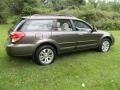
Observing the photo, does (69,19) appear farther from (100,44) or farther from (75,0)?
(75,0)

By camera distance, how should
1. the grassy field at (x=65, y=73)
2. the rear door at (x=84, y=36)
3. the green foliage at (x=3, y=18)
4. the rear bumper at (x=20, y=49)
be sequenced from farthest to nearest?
1. the green foliage at (x=3, y=18)
2. the rear door at (x=84, y=36)
3. the rear bumper at (x=20, y=49)
4. the grassy field at (x=65, y=73)

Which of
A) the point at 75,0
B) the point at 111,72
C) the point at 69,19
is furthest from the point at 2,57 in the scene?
the point at 75,0

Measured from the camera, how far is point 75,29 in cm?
845

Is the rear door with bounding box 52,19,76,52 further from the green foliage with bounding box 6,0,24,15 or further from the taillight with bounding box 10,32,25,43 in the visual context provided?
the green foliage with bounding box 6,0,24,15

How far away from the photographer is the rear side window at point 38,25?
7.34 metres

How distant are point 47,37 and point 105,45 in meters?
3.15

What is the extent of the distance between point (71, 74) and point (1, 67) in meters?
2.31

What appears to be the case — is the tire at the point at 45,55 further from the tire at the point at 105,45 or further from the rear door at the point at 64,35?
the tire at the point at 105,45

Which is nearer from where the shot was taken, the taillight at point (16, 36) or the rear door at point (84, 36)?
the taillight at point (16, 36)

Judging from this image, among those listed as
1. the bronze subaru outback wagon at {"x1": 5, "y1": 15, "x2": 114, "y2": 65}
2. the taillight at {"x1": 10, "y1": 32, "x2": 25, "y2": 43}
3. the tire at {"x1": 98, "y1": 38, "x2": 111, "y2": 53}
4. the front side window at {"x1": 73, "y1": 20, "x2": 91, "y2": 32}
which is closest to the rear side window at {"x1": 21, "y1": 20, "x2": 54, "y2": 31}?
the bronze subaru outback wagon at {"x1": 5, "y1": 15, "x2": 114, "y2": 65}

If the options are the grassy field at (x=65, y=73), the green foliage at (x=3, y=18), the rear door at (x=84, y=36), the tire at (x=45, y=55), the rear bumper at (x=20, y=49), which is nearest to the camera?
the grassy field at (x=65, y=73)

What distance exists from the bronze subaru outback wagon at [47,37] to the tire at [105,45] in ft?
1.67

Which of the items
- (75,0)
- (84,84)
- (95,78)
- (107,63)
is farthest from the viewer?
(75,0)

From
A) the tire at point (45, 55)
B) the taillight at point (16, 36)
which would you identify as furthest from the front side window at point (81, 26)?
the taillight at point (16, 36)
